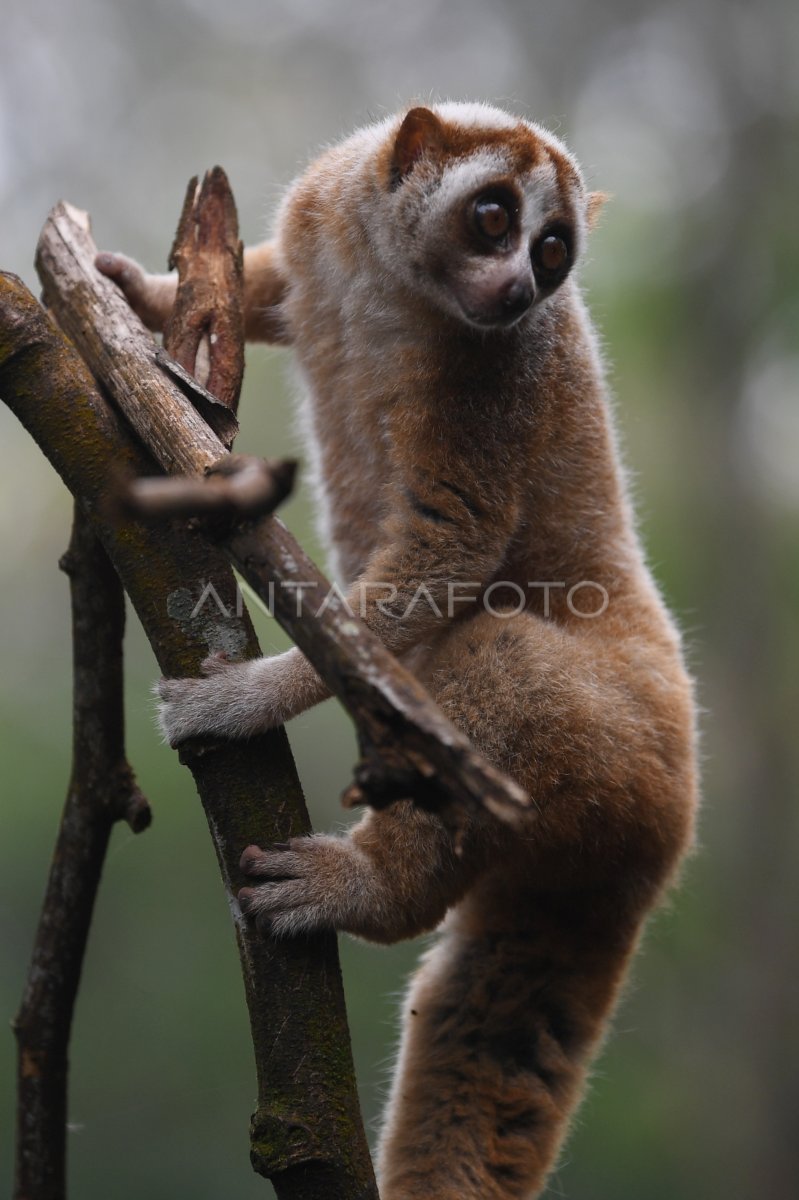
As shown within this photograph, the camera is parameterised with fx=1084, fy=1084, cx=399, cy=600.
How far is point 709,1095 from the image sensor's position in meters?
9.89

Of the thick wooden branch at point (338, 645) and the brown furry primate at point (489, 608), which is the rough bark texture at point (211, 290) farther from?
the thick wooden branch at point (338, 645)

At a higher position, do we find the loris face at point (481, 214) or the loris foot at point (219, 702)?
the loris face at point (481, 214)

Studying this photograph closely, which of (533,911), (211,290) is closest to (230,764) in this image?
(533,911)

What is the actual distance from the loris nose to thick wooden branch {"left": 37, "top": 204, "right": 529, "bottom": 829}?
3.73 feet

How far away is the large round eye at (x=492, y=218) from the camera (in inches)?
142

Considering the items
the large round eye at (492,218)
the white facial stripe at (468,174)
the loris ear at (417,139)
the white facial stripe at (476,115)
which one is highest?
the white facial stripe at (476,115)

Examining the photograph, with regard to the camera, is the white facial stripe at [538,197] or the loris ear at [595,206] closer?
the white facial stripe at [538,197]

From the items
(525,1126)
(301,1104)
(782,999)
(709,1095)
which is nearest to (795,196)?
(782,999)

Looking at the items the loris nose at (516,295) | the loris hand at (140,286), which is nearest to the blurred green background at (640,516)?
the loris hand at (140,286)

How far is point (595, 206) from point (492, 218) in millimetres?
886

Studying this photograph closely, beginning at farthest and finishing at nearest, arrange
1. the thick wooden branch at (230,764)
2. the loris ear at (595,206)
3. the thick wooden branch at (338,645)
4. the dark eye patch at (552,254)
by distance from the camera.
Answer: the loris ear at (595,206) → the dark eye patch at (552,254) → the thick wooden branch at (230,764) → the thick wooden branch at (338,645)

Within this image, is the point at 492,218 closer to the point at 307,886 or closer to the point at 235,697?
the point at 235,697

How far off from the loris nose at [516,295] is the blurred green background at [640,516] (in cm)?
440

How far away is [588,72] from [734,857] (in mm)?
8210
